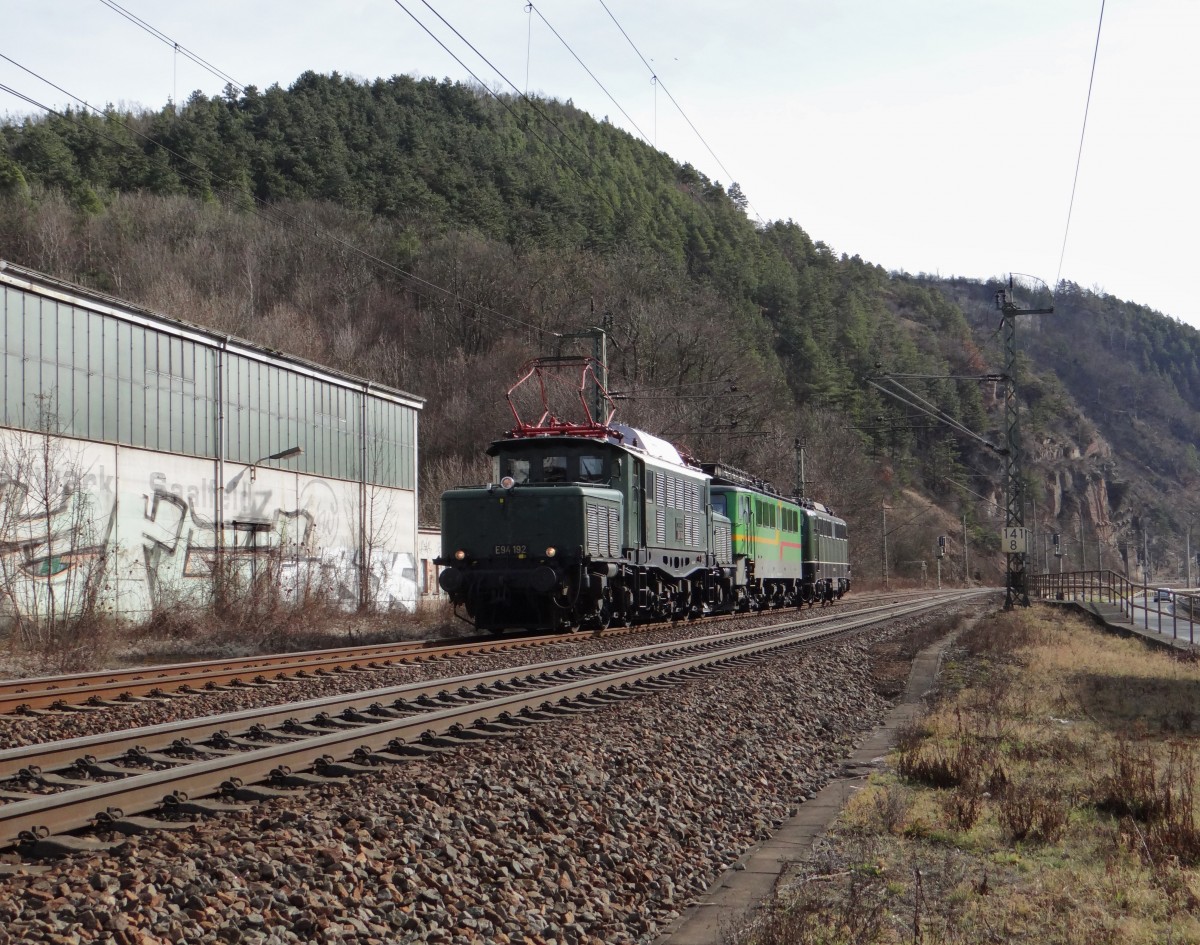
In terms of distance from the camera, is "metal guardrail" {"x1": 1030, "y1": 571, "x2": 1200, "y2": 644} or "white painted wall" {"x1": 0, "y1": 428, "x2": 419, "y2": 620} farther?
"metal guardrail" {"x1": 1030, "y1": 571, "x2": 1200, "y2": 644}

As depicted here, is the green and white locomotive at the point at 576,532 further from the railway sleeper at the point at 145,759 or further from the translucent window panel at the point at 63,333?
the railway sleeper at the point at 145,759

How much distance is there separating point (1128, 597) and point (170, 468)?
1117 inches

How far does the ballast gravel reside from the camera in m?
4.85

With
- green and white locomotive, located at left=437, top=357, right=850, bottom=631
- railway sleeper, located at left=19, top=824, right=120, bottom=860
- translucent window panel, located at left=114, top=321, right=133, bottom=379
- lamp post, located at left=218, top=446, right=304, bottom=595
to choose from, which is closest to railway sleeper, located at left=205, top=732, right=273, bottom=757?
railway sleeper, located at left=19, top=824, right=120, bottom=860

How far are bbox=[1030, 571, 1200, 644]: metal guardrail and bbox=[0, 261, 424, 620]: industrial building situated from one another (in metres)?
19.1

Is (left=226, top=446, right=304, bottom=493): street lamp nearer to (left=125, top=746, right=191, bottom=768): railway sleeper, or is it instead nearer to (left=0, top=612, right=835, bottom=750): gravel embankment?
(left=0, top=612, right=835, bottom=750): gravel embankment

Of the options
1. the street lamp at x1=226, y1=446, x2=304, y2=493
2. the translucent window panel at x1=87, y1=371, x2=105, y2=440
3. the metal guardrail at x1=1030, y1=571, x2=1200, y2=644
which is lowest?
the metal guardrail at x1=1030, y1=571, x2=1200, y2=644

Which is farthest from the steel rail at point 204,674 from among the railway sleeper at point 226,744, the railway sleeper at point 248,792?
the railway sleeper at point 248,792

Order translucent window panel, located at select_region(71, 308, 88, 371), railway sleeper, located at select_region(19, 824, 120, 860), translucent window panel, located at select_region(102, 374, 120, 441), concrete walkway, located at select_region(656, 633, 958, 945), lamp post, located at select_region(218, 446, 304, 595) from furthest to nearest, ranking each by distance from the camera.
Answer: lamp post, located at select_region(218, 446, 304, 595)
translucent window panel, located at select_region(102, 374, 120, 441)
translucent window panel, located at select_region(71, 308, 88, 371)
concrete walkway, located at select_region(656, 633, 958, 945)
railway sleeper, located at select_region(19, 824, 120, 860)

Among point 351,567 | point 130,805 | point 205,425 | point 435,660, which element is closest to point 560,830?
point 130,805

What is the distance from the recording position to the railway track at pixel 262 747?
616cm

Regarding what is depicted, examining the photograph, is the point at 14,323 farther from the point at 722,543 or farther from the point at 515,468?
the point at 722,543

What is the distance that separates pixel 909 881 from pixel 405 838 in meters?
2.74

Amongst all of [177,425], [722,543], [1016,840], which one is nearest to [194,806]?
[1016,840]
